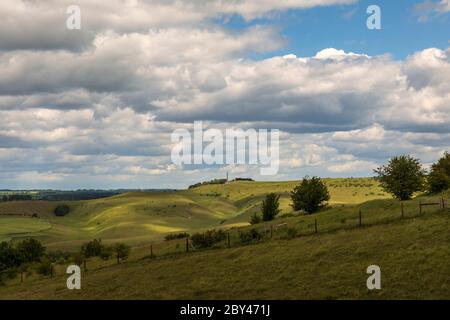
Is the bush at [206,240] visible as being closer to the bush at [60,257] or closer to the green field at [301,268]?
the green field at [301,268]

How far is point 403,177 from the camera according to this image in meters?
86.4

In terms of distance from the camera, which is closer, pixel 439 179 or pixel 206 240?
pixel 206 240

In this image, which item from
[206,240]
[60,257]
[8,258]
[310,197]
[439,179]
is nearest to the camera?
[206,240]

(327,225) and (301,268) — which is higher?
(327,225)

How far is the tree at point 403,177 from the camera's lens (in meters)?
85.8

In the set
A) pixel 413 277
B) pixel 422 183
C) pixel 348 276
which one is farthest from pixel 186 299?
pixel 422 183

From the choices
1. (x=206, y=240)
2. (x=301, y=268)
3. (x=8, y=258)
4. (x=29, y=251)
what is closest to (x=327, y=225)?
(x=206, y=240)

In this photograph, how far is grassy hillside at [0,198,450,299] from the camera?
3216cm

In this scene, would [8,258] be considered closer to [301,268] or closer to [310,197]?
[310,197]

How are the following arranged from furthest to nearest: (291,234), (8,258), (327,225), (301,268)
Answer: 1. (8,258)
2. (327,225)
3. (291,234)
4. (301,268)

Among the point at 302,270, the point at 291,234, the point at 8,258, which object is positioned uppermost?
the point at 291,234

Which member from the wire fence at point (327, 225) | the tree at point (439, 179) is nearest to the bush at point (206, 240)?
the wire fence at point (327, 225)

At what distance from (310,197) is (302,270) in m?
54.2
